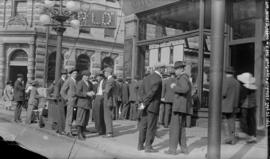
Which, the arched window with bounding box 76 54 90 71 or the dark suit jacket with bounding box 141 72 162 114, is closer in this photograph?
the dark suit jacket with bounding box 141 72 162 114

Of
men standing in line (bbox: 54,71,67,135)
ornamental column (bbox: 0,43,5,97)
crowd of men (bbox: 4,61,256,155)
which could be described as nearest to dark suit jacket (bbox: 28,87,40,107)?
crowd of men (bbox: 4,61,256,155)

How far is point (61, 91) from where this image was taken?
384 inches

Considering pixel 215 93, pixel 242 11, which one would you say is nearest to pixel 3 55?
pixel 242 11

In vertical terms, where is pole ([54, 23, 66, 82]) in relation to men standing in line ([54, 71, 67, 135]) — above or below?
above

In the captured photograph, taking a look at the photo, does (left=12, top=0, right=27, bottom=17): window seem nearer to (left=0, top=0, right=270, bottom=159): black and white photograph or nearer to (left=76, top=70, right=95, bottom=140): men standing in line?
(left=0, top=0, right=270, bottom=159): black and white photograph

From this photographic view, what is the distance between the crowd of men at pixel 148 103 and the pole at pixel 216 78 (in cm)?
186

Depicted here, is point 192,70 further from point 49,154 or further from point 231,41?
point 49,154

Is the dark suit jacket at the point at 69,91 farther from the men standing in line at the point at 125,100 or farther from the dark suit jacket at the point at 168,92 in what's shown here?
the men standing in line at the point at 125,100

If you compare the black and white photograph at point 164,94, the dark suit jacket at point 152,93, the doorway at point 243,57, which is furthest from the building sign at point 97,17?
the dark suit jacket at point 152,93

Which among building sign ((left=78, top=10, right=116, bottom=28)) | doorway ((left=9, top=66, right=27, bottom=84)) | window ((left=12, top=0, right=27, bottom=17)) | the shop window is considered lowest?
doorway ((left=9, top=66, right=27, bottom=84))

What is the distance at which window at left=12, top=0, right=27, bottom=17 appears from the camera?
1045 inches

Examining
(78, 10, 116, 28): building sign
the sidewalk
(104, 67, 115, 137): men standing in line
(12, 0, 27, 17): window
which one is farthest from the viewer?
(12, 0, 27, 17): window

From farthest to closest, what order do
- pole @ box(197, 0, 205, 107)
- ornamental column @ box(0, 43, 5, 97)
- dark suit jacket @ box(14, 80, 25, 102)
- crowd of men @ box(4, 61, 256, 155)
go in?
ornamental column @ box(0, 43, 5, 97), dark suit jacket @ box(14, 80, 25, 102), pole @ box(197, 0, 205, 107), crowd of men @ box(4, 61, 256, 155)

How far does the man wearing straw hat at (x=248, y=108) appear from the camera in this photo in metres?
8.41
